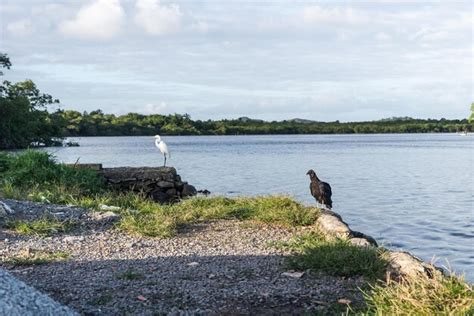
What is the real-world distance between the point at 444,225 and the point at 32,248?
12.0m

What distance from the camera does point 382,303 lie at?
564 cm

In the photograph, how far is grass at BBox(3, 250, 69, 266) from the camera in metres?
7.80

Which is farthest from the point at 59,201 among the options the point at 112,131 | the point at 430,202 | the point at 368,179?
the point at 112,131

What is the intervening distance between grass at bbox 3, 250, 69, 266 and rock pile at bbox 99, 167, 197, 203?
8.81 meters

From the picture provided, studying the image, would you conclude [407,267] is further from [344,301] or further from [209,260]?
[209,260]

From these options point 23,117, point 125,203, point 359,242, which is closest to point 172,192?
point 125,203

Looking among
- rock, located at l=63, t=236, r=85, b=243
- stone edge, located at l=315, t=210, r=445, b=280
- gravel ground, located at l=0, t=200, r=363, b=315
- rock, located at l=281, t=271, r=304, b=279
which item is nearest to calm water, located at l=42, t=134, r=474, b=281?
stone edge, located at l=315, t=210, r=445, b=280

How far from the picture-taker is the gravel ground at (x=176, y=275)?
6195 mm

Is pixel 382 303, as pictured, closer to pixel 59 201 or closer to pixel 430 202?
pixel 59 201

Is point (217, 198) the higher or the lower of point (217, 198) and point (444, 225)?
the higher

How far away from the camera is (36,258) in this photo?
7992 mm

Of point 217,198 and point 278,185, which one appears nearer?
point 217,198

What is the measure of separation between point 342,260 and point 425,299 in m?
1.94

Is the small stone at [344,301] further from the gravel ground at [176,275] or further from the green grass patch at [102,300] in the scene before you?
the green grass patch at [102,300]
